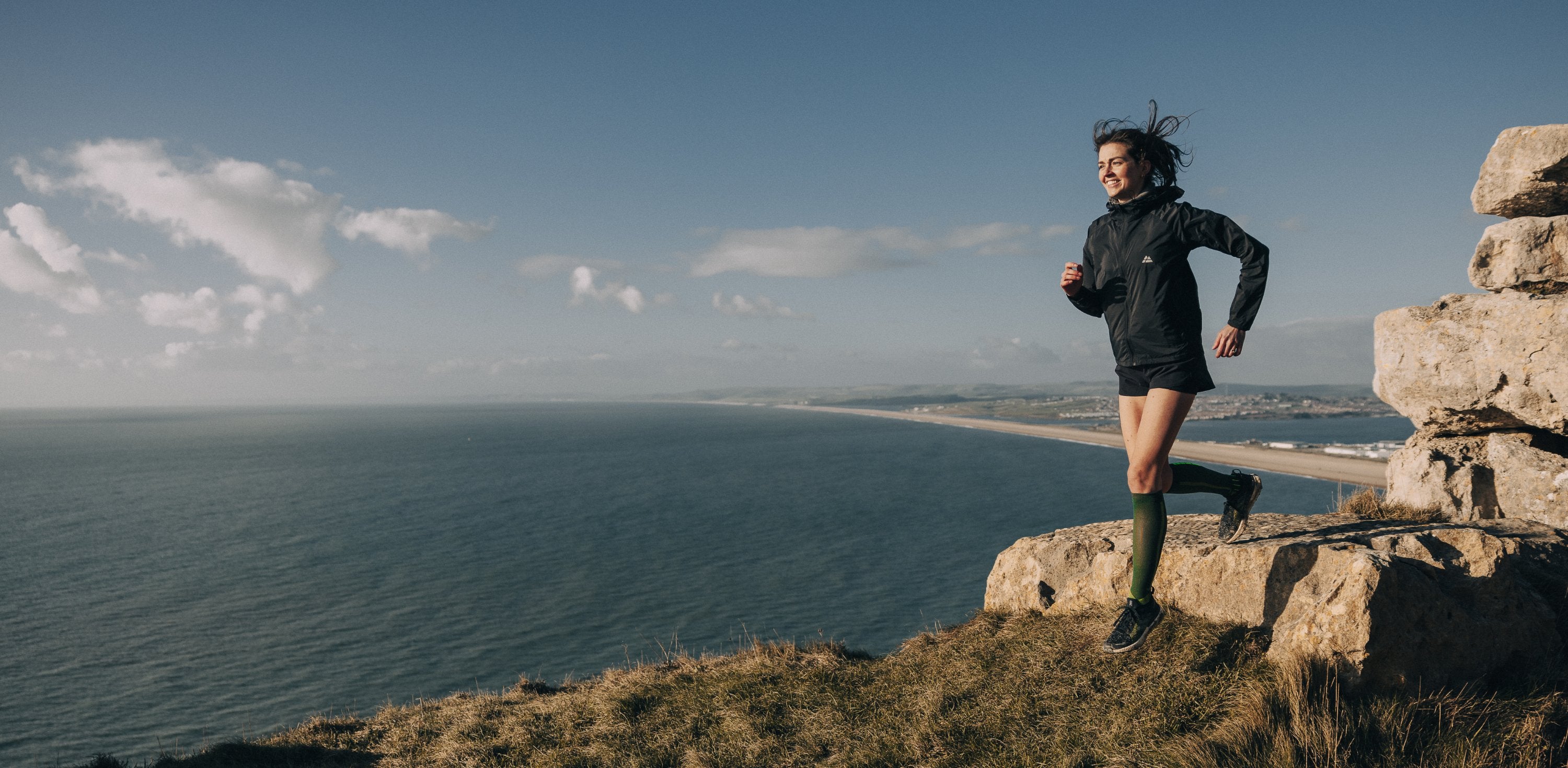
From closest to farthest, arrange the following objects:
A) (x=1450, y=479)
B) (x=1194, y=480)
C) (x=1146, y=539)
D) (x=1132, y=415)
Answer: (x=1146, y=539)
(x=1132, y=415)
(x=1194, y=480)
(x=1450, y=479)

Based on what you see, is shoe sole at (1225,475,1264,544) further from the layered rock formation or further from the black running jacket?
the layered rock formation

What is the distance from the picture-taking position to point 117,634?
35938 mm

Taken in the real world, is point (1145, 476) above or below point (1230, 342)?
below

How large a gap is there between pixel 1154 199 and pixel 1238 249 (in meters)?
0.61

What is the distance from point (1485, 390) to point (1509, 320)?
28.4 inches

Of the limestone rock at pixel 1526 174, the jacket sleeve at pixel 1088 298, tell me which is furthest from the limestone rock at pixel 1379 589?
the limestone rock at pixel 1526 174

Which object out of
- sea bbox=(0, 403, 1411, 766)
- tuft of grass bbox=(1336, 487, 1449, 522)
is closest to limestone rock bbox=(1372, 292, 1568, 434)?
tuft of grass bbox=(1336, 487, 1449, 522)

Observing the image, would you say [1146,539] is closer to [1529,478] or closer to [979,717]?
[979,717]

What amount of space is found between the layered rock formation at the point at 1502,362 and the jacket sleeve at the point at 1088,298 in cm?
532

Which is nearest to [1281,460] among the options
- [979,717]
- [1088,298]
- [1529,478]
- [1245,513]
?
[1529,478]

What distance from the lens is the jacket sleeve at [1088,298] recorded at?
16.9 feet

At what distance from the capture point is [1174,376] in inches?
184

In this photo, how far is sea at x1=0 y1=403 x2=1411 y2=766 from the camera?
2891 centimetres

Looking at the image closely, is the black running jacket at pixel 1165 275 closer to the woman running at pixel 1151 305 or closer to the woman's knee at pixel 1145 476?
the woman running at pixel 1151 305
